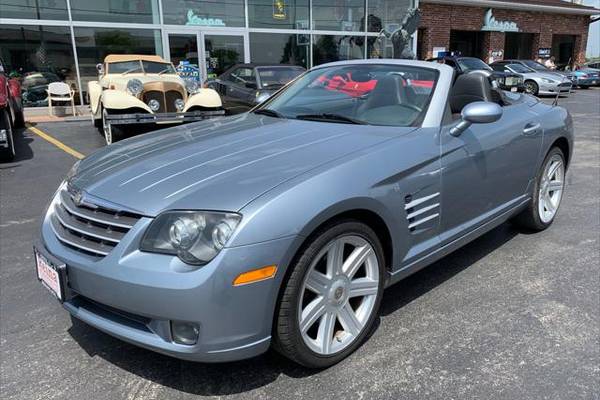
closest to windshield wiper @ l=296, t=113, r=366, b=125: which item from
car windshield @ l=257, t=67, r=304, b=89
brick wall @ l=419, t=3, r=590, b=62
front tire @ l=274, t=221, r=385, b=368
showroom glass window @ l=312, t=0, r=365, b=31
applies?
front tire @ l=274, t=221, r=385, b=368

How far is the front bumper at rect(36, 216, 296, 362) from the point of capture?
6.73 ft

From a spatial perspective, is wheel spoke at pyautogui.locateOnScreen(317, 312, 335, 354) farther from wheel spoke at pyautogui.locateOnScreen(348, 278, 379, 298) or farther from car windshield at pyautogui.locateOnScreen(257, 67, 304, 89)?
car windshield at pyautogui.locateOnScreen(257, 67, 304, 89)

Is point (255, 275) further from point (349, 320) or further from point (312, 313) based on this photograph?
point (349, 320)

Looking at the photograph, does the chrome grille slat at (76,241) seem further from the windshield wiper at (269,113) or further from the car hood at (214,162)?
the windshield wiper at (269,113)

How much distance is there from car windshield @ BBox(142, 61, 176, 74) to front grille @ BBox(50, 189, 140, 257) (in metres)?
8.56

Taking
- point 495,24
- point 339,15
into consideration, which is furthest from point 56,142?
point 495,24

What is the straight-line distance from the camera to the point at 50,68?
539 inches

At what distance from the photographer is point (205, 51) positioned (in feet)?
52.0

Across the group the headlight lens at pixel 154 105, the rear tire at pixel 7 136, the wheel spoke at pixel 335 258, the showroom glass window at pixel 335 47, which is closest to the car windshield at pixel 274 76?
the headlight lens at pixel 154 105

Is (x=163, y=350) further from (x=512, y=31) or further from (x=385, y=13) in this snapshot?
(x=512, y=31)

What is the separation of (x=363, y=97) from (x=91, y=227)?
1.98 meters

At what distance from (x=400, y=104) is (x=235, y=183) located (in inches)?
59.8

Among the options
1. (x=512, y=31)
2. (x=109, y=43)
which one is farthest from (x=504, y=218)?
(x=512, y=31)

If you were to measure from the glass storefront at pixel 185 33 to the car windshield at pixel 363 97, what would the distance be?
10.1 m
